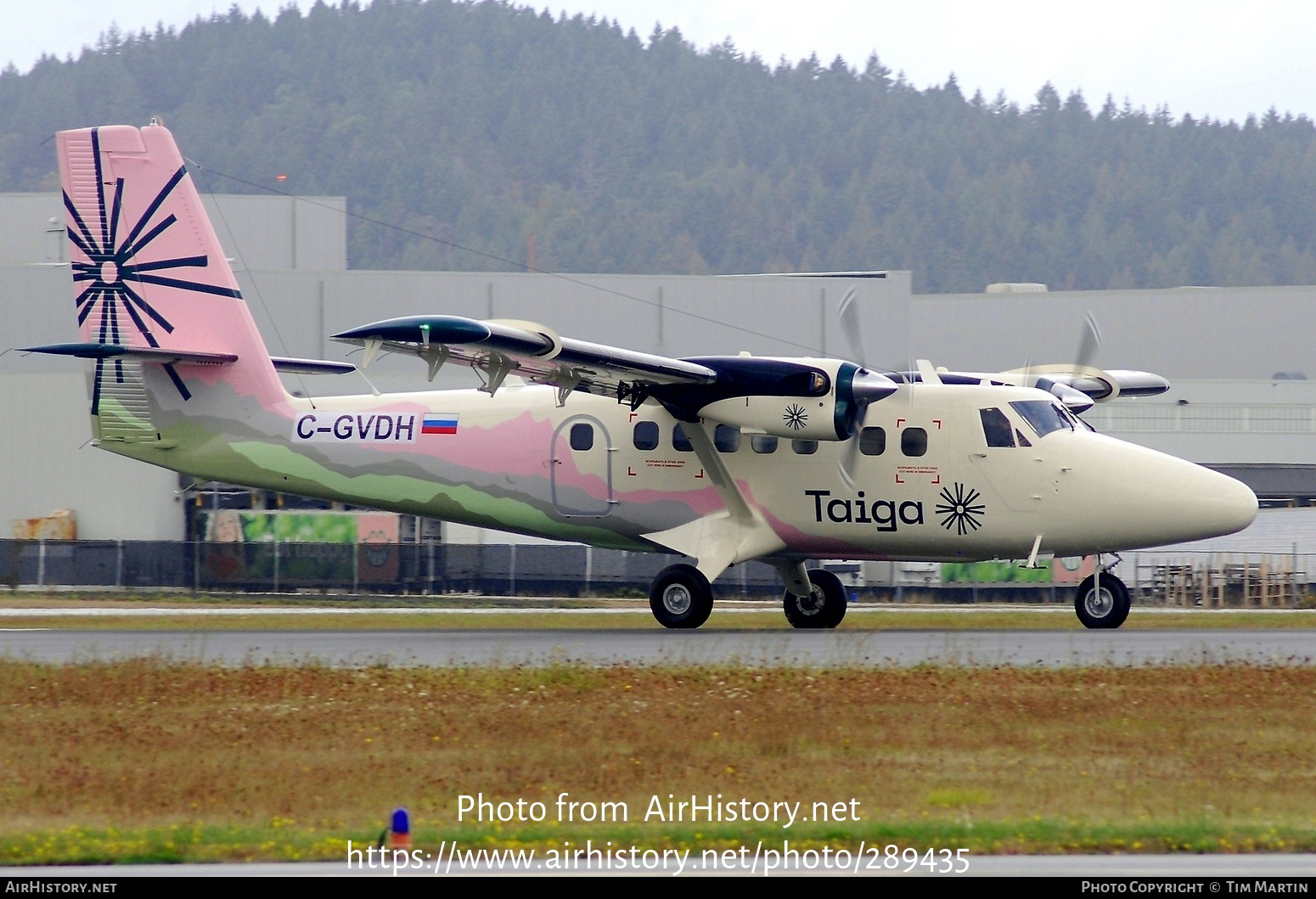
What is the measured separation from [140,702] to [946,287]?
164m

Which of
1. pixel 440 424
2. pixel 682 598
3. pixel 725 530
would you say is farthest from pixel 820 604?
pixel 440 424

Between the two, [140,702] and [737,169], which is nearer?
[140,702]

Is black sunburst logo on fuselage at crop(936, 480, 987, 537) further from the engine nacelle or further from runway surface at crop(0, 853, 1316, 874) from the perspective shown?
runway surface at crop(0, 853, 1316, 874)

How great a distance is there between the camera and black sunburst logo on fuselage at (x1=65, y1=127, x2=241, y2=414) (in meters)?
23.6

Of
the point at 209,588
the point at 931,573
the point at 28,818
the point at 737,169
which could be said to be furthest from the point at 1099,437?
the point at 737,169

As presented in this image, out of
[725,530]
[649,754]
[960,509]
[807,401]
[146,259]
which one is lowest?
[649,754]

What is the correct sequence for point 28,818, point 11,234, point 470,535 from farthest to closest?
point 11,234 → point 470,535 → point 28,818

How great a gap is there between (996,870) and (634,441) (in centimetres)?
1469

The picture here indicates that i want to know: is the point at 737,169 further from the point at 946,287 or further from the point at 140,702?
the point at 140,702

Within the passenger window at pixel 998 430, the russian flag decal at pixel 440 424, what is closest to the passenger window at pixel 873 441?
the passenger window at pixel 998 430

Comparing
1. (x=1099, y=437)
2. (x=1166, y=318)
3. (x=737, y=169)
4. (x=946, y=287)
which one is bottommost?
(x=1099, y=437)

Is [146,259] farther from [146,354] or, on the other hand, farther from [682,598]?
[682,598]

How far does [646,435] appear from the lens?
22.8m

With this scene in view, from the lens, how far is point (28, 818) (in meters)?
10.5
